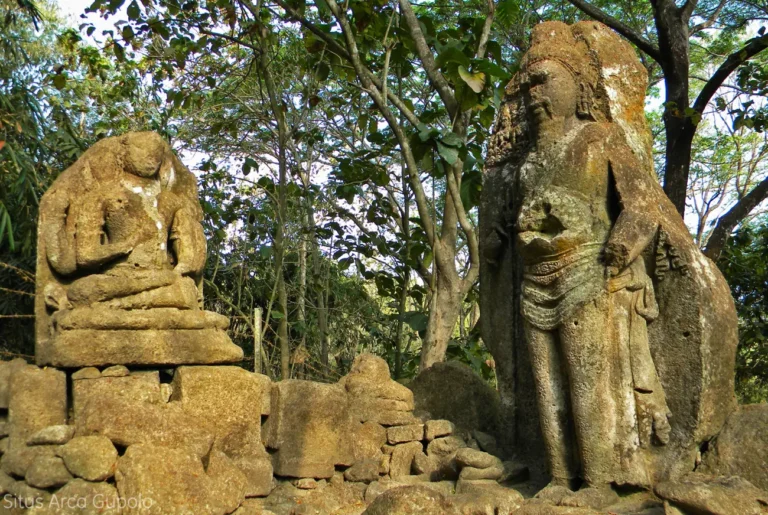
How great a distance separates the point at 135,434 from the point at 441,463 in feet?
6.37

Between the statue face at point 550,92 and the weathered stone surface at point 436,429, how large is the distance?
83.3 inches

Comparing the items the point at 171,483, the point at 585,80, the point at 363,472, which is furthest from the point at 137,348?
the point at 585,80

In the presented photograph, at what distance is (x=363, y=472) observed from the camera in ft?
16.1

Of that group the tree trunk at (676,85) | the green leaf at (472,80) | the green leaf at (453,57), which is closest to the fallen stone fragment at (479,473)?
the green leaf at (472,80)

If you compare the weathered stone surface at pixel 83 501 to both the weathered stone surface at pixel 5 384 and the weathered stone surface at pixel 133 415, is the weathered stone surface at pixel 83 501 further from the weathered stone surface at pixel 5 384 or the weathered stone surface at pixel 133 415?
the weathered stone surface at pixel 5 384

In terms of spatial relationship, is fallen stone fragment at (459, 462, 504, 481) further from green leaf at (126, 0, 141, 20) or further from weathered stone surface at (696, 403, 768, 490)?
green leaf at (126, 0, 141, 20)

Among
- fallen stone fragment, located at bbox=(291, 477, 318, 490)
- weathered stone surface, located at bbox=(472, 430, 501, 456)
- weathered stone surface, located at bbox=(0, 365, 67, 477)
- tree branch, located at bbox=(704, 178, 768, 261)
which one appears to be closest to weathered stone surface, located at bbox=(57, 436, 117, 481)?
weathered stone surface, located at bbox=(0, 365, 67, 477)

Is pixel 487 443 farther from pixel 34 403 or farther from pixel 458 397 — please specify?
pixel 34 403

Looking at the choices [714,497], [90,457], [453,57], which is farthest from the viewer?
[453,57]

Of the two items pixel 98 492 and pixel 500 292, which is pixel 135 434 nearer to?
pixel 98 492

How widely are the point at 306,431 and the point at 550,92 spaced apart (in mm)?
2612

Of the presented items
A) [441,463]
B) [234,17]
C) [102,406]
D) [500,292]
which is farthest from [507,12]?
[102,406]

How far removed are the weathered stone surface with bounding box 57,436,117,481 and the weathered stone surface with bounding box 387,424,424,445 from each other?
196 cm

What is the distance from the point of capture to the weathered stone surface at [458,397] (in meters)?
5.41
